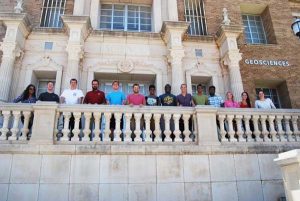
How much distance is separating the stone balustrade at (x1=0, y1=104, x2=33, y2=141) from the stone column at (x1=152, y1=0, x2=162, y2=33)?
720 centimetres

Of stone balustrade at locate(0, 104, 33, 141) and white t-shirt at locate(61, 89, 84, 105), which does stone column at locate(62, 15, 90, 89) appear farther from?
stone balustrade at locate(0, 104, 33, 141)

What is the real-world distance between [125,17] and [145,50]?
228 centimetres

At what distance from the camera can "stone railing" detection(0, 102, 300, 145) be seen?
6.79 m

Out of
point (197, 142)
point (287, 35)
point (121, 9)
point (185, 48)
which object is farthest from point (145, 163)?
point (287, 35)

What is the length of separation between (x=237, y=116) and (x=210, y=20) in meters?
7.21

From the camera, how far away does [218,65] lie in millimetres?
12211

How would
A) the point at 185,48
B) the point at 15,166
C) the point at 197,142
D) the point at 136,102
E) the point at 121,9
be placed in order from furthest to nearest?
1. the point at 121,9
2. the point at 185,48
3. the point at 136,102
4. the point at 197,142
5. the point at 15,166

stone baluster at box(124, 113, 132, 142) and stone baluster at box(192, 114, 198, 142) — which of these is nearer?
stone baluster at box(124, 113, 132, 142)

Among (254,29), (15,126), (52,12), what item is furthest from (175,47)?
(15,126)

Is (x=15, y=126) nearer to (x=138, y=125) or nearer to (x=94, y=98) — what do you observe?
(x=94, y=98)

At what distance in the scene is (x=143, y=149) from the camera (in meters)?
6.74

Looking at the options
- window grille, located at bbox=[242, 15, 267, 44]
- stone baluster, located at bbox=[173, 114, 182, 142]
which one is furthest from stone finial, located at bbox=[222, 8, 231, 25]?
stone baluster, located at bbox=[173, 114, 182, 142]

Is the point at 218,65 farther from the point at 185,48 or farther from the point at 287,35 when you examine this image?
the point at 287,35

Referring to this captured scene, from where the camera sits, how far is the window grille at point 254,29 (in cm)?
1446
